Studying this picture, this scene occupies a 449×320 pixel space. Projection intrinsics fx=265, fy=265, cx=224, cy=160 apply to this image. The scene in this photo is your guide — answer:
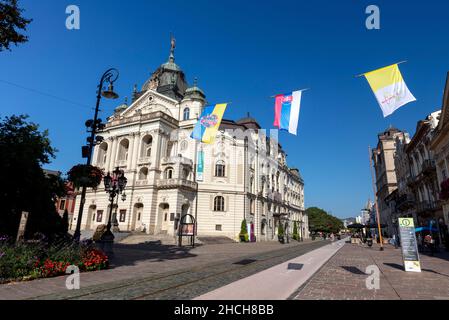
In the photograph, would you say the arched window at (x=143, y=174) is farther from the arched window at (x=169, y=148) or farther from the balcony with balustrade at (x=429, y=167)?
the balcony with balustrade at (x=429, y=167)

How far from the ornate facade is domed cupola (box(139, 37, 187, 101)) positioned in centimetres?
18

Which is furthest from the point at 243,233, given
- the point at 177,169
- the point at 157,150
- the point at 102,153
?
the point at 102,153

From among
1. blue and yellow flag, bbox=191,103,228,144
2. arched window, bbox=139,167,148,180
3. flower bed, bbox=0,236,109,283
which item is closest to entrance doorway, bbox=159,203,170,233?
arched window, bbox=139,167,148,180

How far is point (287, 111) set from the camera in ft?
45.4

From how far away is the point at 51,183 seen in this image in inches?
671

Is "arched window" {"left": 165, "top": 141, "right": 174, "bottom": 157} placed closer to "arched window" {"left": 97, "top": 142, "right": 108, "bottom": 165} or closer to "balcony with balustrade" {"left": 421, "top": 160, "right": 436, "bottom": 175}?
"arched window" {"left": 97, "top": 142, "right": 108, "bottom": 165}

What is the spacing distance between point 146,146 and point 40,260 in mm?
33564

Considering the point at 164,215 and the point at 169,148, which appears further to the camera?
the point at 169,148

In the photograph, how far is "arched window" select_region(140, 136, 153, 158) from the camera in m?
41.7

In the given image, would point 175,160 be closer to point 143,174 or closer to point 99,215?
point 143,174

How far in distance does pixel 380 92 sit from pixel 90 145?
12.9 meters
